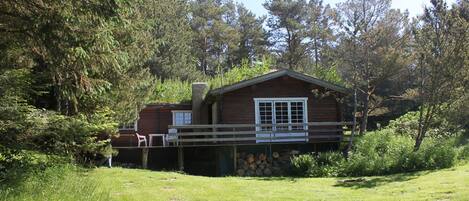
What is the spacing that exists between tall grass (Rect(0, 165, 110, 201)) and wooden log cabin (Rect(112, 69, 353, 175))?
32.7ft

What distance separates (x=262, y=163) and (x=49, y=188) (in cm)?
1256

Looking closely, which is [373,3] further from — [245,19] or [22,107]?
[22,107]

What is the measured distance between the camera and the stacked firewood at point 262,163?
20.5 m

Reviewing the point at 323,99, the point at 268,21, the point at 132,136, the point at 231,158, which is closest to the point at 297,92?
the point at 323,99

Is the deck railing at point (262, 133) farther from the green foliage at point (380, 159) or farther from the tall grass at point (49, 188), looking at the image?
the tall grass at point (49, 188)

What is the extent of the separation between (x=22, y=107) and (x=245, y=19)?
4620cm

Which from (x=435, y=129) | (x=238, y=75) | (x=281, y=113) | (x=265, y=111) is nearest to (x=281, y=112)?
(x=281, y=113)

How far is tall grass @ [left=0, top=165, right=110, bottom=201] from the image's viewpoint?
26.9 feet

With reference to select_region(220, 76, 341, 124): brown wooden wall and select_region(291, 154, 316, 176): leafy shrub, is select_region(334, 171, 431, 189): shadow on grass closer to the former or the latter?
select_region(291, 154, 316, 176): leafy shrub

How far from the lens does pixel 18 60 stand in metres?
11.1

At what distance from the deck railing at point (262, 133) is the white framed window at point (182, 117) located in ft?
12.2

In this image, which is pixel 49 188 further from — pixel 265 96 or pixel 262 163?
pixel 265 96

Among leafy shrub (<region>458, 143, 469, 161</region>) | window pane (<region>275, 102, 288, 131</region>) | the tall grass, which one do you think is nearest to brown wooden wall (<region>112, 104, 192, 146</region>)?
window pane (<region>275, 102, 288, 131</region>)

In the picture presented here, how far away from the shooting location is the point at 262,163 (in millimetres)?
20922
